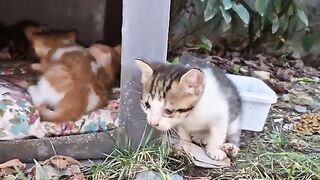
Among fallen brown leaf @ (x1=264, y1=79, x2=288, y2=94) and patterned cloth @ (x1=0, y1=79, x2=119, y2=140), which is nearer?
patterned cloth @ (x1=0, y1=79, x2=119, y2=140)

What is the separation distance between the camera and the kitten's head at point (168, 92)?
2354 millimetres

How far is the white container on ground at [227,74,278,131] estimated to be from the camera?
2863mm

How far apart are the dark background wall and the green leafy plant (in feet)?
1.45

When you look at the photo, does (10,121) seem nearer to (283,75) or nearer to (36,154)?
(36,154)

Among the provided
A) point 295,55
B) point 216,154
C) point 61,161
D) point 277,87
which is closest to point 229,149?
point 216,154

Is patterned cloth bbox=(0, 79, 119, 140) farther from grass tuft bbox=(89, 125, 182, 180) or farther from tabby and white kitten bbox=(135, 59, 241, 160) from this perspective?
tabby and white kitten bbox=(135, 59, 241, 160)

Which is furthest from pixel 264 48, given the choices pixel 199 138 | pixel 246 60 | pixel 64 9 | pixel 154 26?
pixel 154 26

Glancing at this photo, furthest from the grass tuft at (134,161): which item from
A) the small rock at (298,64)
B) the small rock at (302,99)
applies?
the small rock at (298,64)

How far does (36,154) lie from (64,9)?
5.00 ft

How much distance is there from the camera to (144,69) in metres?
2.41

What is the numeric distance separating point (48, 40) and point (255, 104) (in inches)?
40.7

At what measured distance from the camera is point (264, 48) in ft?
14.1

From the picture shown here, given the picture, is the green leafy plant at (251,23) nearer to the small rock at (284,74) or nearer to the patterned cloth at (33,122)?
the small rock at (284,74)

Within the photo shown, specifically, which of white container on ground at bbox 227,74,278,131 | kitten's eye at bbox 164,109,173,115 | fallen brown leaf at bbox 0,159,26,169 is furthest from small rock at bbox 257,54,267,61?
fallen brown leaf at bbox 0,159,26,169
